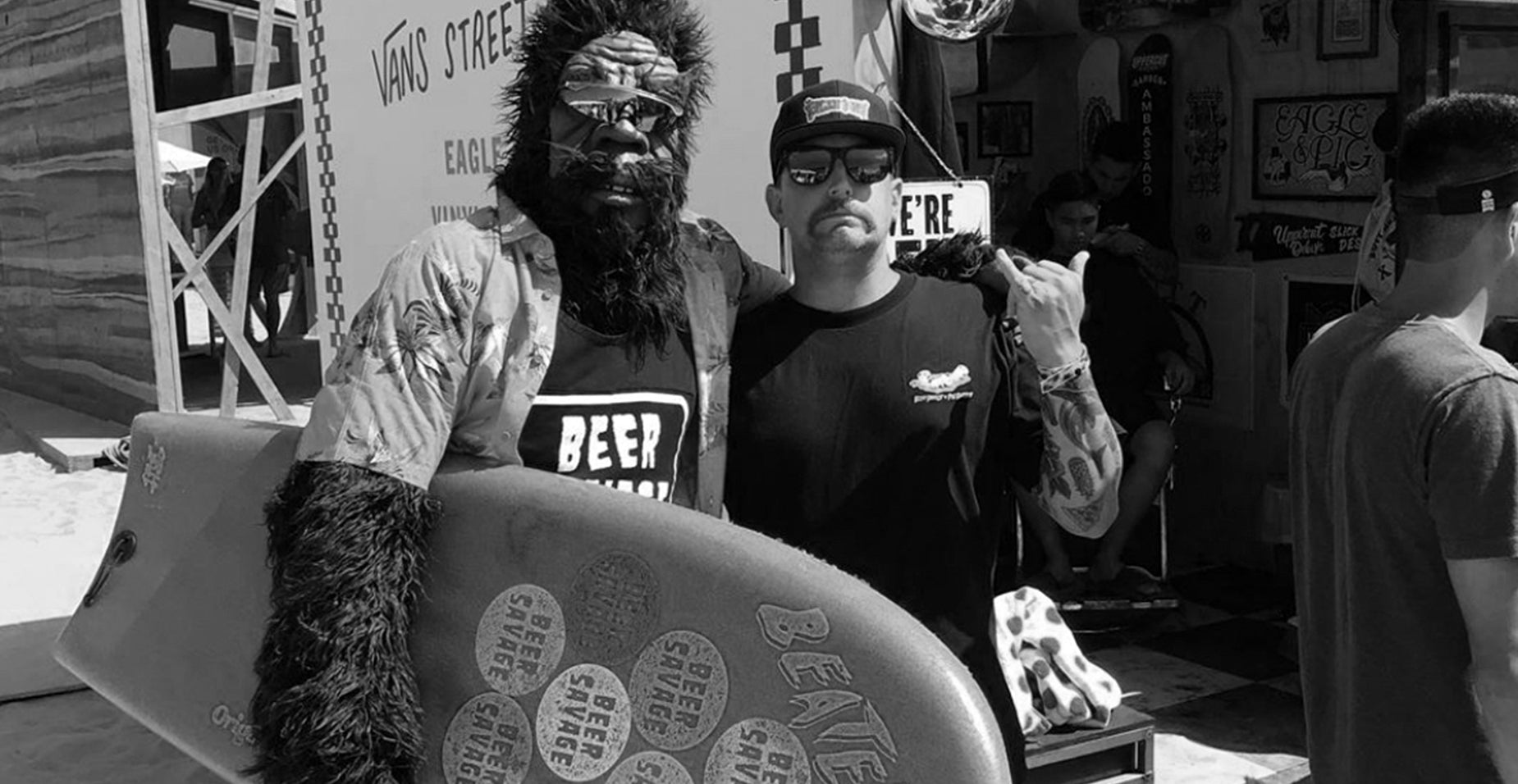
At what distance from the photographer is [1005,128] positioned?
6.25 metres

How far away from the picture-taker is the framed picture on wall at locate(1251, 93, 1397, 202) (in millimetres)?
5172

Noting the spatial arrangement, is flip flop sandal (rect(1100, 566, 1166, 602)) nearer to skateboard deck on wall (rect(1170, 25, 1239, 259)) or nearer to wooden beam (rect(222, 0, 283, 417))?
skateboard deck on wall (rect(1170, 25, 1239, 259))

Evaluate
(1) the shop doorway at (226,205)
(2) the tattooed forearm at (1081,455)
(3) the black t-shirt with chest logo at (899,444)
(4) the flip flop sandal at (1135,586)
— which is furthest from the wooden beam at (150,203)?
(2) the tattooed forearm at (1081,455)

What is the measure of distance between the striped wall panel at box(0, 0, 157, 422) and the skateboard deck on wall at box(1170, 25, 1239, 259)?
7478mm

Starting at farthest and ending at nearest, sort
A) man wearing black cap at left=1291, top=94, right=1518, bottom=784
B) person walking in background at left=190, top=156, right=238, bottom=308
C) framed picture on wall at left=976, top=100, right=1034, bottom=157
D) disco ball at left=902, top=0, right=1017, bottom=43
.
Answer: person walking in background at left=190, top=156, right=238, bottom=308, framed picture on wall at left=976, top=100, right=1034, bottom=157, disco ball at left=902, top=0, right=1017, bottom=43, man wearing black cap at left=1291, top=94, right=1518, bottom=784

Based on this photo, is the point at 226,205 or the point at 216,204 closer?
the point at 216,204

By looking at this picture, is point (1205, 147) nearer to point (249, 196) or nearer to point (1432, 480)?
point (1432, 480)

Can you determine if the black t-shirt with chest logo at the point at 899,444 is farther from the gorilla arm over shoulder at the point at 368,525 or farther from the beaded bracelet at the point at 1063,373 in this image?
the gorilla arm over shoulder at the point at 368,525

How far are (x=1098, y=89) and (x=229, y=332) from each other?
21.4 ft

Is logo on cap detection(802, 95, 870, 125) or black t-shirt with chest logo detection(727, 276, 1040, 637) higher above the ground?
logo on cap detection(802, 95, 870, 125)

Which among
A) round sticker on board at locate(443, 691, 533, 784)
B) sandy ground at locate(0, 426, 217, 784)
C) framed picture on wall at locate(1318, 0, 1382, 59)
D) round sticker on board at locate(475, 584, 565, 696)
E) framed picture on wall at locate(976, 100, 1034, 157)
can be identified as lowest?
sandy ground at locate(0, 426, 217, 784)

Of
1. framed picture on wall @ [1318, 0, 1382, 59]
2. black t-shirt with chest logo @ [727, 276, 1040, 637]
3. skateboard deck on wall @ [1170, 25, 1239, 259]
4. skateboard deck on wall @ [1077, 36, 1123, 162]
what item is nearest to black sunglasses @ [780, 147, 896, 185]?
black t-shirt with chest logo @ [727, 276, 1040, 637]

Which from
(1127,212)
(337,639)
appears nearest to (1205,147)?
(1127,212)

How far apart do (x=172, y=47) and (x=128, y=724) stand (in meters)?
9.23
